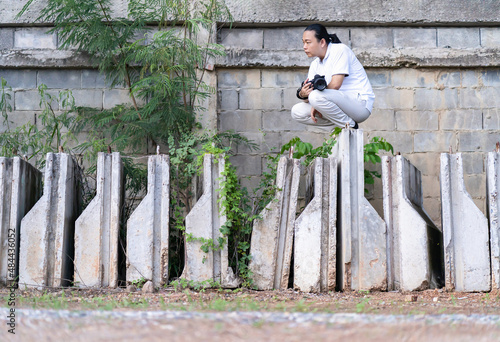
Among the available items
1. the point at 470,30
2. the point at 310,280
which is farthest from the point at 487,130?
the point at 310,280

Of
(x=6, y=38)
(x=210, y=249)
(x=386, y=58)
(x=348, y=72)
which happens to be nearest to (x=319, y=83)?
(x=348, y=72)

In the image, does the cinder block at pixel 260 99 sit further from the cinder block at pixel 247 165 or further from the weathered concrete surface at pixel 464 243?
the weathered concrete surface at pixel 464 243

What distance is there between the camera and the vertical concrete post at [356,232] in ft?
13.6

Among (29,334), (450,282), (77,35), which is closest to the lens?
(29,334)

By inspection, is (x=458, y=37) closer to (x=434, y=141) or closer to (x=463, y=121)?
(x=463, y=121)

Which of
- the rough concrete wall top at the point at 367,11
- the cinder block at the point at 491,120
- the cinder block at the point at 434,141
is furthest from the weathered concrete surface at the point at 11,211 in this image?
the cinder block at the point at 491,120

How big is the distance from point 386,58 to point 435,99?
0.64 metres

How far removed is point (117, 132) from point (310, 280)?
262cm

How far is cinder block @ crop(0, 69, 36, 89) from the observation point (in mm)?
6086

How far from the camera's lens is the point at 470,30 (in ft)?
20.3

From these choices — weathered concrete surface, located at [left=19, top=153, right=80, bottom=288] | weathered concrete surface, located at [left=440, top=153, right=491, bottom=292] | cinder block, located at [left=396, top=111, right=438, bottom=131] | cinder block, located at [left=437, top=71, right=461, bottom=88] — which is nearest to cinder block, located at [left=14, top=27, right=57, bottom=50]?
weathered concrete surface, located at [left=19, top=153, right=80, bottom=288]

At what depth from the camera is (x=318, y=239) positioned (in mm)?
4219

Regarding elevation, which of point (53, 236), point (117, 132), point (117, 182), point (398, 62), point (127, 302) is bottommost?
point (127, 302)

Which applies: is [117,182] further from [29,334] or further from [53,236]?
[29,334]
